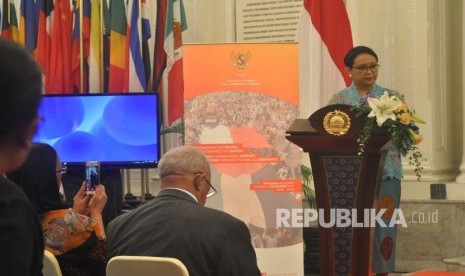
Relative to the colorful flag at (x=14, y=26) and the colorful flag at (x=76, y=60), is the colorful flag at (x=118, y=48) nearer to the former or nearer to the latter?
the colorful flag at (x=76, y=60)

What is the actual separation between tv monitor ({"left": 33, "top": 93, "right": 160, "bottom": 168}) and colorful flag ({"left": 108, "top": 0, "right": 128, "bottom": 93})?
719 millimetres

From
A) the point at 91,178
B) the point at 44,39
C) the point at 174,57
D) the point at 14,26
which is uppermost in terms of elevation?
the point at 14,26

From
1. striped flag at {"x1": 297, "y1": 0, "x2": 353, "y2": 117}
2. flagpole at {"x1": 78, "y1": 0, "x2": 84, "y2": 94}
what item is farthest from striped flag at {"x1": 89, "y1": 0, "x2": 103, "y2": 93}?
striped flag at {"x1": 297, "y1": 0, "x2": 353, "y2": 117}

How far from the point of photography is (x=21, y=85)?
98 cm

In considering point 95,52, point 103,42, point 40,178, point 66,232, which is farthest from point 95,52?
point 40,178

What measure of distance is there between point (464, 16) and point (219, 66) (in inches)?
99.0

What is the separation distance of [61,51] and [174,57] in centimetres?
112

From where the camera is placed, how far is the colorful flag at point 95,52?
758 centimetres

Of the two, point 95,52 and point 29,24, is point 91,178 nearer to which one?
point 95,52

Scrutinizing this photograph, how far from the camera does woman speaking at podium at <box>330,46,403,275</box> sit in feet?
17.1

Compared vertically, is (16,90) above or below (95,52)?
below

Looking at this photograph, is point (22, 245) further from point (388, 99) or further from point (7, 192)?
point (388, 99)

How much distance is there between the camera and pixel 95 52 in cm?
761

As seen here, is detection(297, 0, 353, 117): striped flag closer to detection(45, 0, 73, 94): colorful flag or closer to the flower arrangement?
detection(45, 0, 73, 94): colorful flag
